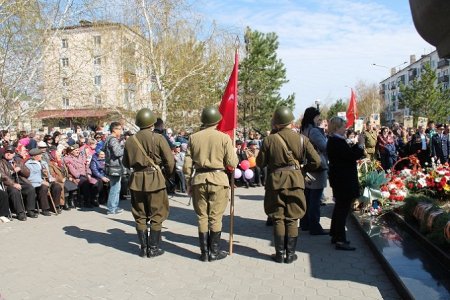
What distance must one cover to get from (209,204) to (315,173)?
2.04 meters

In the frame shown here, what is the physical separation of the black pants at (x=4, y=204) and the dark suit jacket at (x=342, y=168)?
667 cm

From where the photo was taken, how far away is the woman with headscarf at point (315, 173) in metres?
7.04

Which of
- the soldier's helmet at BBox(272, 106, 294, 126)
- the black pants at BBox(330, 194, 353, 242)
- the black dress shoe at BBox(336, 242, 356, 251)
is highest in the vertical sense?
the soldier's helmet at BBox(272, 106, 294, 126)

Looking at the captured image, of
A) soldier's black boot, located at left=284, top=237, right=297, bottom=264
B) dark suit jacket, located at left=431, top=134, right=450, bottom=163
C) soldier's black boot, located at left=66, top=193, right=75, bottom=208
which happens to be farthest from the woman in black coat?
dark suit jacket, located at left=431, top=134, right=450, bottom=163

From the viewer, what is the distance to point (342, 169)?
613 cm

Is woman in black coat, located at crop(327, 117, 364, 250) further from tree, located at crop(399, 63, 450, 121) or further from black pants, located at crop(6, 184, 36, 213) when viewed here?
tree, located at crop(399, 63, 450, 121)

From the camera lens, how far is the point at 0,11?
1158 centimetres

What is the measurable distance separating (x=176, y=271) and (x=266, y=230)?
8.45 feet

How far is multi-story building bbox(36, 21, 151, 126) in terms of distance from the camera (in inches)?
569

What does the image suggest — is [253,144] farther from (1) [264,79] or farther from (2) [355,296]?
(1) [264,79]

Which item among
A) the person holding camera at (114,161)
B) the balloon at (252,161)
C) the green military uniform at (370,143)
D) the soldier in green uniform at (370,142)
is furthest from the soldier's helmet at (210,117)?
the green military uniform at (370,143)

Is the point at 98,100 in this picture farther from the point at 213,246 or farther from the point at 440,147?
the point at 213,246

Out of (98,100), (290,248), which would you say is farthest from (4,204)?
(98,100)

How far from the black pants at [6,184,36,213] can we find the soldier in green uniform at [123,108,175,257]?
416cm
